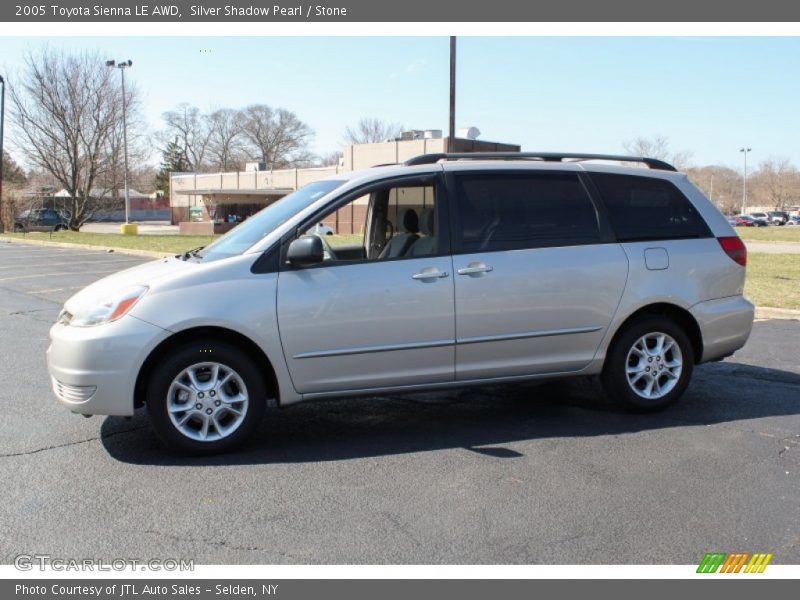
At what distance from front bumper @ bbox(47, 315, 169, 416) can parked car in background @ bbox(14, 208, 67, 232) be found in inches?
1775

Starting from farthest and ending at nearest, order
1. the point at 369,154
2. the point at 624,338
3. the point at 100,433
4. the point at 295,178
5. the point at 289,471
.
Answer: the point at 295,178 < the point at 369,154 < the point at 624,338 < the point at 100,433 < the point at 289,471

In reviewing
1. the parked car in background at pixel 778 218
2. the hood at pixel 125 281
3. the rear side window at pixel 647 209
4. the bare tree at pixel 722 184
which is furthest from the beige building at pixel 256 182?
the bare tree at pixel 722 184

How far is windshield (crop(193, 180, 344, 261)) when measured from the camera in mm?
5133

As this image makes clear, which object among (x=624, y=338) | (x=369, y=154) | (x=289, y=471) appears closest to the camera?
(x=289, y=471)

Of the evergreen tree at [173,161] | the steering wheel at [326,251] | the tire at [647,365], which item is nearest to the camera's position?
the steering wheel at [326,251]

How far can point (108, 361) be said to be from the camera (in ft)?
15.0

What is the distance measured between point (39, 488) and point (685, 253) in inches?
186

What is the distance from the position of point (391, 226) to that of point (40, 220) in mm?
46722

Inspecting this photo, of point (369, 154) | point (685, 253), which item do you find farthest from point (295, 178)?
point (685, 253)

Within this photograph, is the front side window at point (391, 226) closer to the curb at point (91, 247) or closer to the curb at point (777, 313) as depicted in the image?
the curb at point (777, 313)

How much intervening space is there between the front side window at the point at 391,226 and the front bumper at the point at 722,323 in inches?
86.8

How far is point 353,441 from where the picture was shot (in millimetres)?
5148

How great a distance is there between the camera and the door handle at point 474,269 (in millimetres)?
5160

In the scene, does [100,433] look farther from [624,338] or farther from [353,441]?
[624,338]
